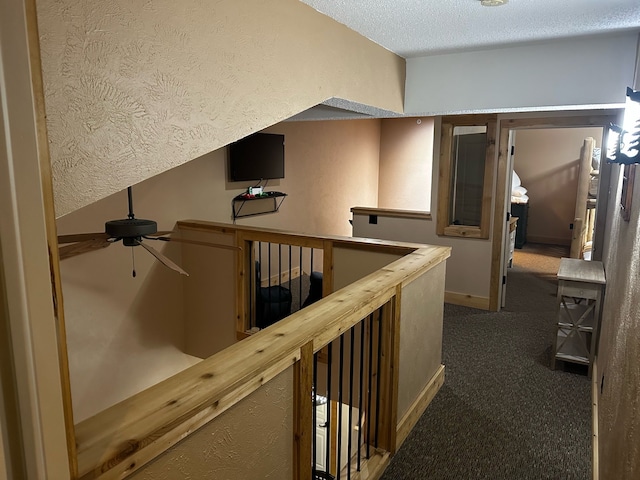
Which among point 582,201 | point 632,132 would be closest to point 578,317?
point 632,132

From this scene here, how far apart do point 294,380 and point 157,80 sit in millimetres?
1070

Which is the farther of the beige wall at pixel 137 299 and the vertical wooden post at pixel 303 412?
the beige wall at pixel 137 299

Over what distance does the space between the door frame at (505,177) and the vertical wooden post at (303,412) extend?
147 inches

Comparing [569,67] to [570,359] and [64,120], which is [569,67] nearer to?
[570,359]

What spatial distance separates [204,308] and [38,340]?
12.6ft

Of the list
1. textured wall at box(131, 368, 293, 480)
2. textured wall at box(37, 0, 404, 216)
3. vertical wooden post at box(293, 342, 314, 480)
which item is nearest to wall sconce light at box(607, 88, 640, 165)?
textured wall at box(37, 0, 404, 216)

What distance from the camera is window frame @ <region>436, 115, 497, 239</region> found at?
4.77 metres

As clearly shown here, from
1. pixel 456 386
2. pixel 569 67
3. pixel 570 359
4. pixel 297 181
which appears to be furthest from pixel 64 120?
pixel 297 181

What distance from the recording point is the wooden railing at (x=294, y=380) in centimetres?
104

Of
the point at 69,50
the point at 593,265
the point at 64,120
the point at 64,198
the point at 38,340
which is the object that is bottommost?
the point at 593,265

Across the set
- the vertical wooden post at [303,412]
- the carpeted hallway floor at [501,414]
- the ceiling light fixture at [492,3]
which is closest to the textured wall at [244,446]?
the vertical wooden post at [303,412]

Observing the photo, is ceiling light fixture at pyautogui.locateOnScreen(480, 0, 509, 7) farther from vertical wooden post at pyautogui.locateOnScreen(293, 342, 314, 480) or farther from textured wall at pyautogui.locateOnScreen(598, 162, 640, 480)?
vertical wooden post at pyautogui.locateOnScreen(293, 342, 314, 480)

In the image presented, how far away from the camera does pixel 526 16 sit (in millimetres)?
2314

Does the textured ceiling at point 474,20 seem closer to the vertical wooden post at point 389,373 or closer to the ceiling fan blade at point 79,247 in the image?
the vertical wooden post at point 389,373
